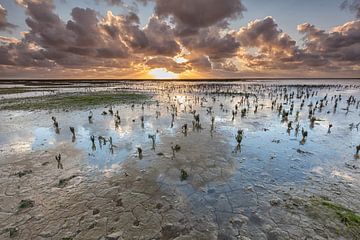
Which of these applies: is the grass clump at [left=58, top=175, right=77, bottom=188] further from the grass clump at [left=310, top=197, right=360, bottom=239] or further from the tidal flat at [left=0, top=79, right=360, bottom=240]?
the grass clump at [left=310, top=197, right=360, bottom=239]

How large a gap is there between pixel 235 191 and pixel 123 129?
9391mm

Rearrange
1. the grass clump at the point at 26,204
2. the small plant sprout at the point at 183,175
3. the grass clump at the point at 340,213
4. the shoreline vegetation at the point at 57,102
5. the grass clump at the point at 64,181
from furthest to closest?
the shoreline vegetation at the point at 57,102 → the small plant sprout at the point at 183,175 → the grass clump at the point at 64,181 → the grass clump at the point at 26,204 → the grass clump at the point at 340,213

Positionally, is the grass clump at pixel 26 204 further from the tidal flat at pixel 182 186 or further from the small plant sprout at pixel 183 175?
the small plant sprout at pixel 183 175

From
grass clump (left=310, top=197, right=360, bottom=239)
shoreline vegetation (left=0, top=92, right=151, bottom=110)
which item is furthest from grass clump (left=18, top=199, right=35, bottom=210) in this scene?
Answer: shoreline vegetation (left=0, top=92, right=151, bottom=110)

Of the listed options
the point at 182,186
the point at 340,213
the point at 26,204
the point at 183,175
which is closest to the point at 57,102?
the point at 26,204

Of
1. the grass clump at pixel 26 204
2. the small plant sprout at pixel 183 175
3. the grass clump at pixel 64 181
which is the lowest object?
the grass clump at pixel 26 204

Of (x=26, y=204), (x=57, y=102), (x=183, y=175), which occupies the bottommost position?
(x=26, y=204)

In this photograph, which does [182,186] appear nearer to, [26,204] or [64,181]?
[64,181]

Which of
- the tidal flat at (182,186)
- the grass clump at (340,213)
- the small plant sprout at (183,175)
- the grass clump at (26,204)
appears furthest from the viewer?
the small plant sprout at (183,175)

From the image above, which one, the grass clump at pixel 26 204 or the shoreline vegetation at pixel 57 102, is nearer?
the grass clump at pixel 26 204

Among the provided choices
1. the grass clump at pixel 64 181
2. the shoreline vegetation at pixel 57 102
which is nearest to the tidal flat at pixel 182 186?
the grass clump at pixel 64 181

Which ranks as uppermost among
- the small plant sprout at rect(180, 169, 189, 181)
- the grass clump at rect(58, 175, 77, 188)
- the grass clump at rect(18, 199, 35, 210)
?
the small plant sprout at rect(180, 169, 189, 181)

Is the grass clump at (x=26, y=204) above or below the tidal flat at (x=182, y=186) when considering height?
below

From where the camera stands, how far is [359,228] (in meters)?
4.95
